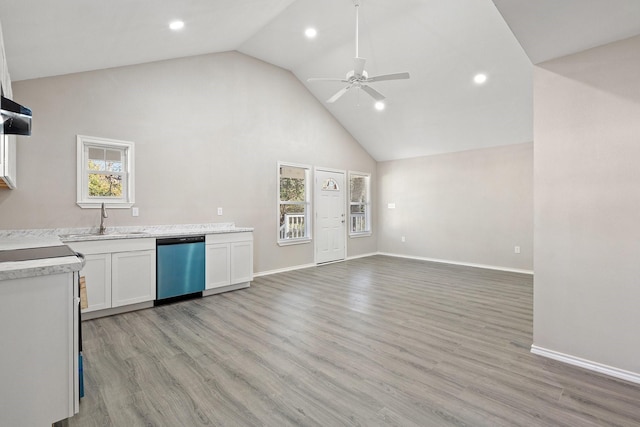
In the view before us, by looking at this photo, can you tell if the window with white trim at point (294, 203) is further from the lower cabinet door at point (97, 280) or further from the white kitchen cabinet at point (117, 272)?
the lower cabinet door at point (97, 280)

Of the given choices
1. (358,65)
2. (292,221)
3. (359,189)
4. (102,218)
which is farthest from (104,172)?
(359,189)

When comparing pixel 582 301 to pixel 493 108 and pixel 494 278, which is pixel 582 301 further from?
pixel 493 108

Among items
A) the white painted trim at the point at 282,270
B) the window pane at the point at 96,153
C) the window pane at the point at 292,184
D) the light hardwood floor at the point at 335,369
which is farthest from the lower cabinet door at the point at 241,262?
the window pane at the point at 96,153

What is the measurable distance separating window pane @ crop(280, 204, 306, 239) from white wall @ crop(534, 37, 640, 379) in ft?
14.7

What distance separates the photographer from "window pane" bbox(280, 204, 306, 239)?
248 inches

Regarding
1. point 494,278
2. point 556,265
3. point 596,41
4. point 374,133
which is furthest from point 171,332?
point 374,133

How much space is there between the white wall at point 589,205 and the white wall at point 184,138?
4.21m

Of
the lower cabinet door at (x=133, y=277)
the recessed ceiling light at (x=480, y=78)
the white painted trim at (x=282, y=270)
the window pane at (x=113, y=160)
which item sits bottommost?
the white painted trim at (x=282, y=270)

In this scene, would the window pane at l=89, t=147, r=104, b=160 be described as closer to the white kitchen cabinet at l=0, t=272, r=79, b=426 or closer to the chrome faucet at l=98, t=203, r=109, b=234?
the chrome faucet at l=98, t=203, r=109, b=234

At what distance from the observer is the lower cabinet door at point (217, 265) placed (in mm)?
4348

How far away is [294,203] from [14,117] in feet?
15.2

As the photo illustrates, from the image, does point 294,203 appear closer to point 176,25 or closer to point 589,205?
point 176,25

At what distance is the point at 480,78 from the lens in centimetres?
483

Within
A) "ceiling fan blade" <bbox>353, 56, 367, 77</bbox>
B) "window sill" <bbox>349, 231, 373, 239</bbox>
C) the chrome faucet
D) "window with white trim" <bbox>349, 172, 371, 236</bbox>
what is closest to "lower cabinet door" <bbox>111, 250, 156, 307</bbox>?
the chrome faucet
